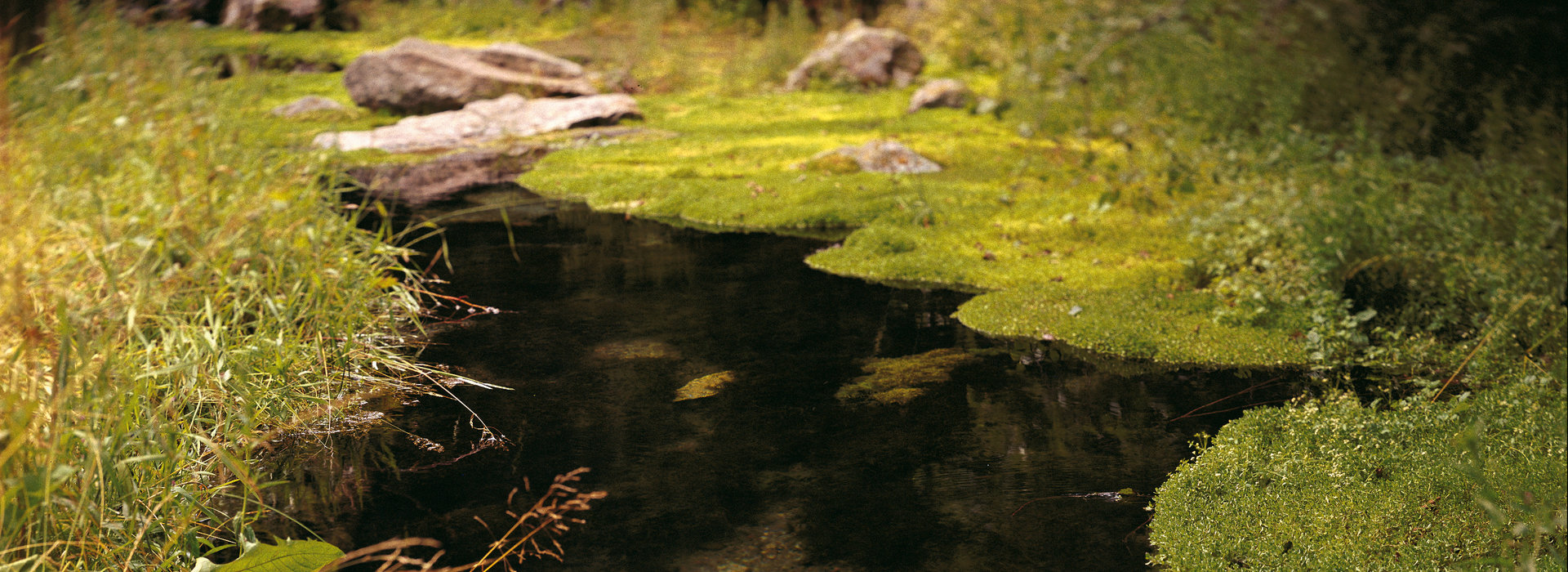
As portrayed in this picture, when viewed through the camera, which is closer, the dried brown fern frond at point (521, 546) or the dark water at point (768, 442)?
the dried brown fern frond at point (521, 546)

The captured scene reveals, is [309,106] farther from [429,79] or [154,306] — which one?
[154,306]

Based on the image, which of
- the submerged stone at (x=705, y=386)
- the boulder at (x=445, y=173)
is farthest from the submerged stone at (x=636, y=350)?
the boulder at (x=445, y=173)

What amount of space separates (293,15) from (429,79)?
10925 mm

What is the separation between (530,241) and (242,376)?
563 centimetres

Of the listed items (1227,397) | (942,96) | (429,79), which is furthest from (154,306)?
(942,96)

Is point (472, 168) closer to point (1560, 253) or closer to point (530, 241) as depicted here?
point (530, 241)

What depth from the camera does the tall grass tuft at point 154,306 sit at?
11.9 ft

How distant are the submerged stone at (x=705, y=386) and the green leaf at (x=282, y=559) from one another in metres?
2.88

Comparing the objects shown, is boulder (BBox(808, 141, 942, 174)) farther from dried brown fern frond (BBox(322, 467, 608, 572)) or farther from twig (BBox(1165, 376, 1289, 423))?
dried brown fern frond (BBox(322, 467, 608, 572))

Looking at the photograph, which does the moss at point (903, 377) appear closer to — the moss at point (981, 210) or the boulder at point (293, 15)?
the moss at point (981, 210)

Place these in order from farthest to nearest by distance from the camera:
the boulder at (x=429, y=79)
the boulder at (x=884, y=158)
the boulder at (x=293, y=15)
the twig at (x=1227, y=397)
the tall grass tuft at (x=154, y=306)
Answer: the boulder at (x=293, y=15)
the boulder at (x=429, y=79)
the boulder at (x=884, y=158)
the twig at (x=1227, y=397)
the tall grass tuft at (x=154, y=306)

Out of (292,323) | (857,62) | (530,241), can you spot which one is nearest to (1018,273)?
(530,241)

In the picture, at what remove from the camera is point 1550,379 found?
19.2 feet

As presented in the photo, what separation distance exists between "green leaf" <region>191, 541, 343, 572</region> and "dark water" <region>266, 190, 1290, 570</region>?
2.85ft
